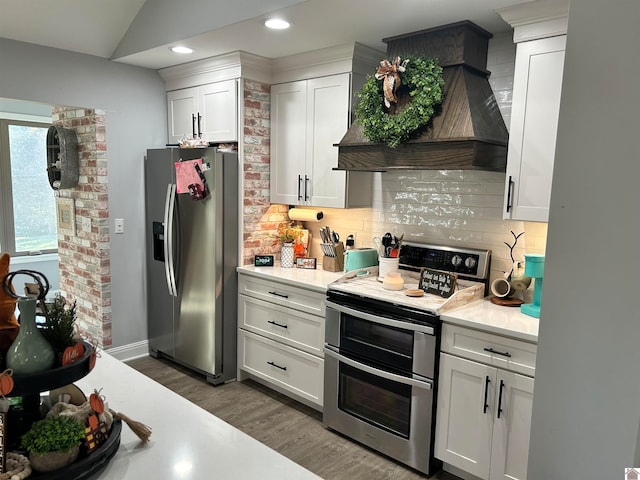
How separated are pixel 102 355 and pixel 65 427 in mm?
817

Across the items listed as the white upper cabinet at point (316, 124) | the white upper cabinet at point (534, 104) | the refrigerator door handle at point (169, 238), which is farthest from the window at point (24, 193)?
the white upper cabinet at point (534, 104)

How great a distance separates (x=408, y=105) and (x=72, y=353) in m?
2.09

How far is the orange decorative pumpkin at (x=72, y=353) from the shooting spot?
1.13 metres

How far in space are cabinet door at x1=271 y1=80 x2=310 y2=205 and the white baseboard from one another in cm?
177

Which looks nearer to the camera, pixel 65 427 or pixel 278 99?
pixel 65 427

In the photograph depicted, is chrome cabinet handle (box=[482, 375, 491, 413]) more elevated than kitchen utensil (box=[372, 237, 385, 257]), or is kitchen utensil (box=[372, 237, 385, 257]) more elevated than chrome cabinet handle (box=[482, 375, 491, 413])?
kitchen utensil (box=[372, 237, 385, 257])

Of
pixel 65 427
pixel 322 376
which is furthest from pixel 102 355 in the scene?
pixel 322 376

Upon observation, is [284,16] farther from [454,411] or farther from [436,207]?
[454,411]

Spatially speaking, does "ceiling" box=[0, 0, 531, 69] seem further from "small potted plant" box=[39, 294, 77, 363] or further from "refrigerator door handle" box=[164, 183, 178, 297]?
"small potted plant" box=[39, 294, 77, 363]

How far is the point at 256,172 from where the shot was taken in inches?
144

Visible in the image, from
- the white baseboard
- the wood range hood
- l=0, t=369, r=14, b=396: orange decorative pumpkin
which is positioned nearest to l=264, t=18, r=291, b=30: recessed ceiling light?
the wood range hood

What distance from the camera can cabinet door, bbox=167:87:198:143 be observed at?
12.7ft

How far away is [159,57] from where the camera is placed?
3590 mm

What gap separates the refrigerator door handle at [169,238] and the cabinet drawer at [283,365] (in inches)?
26.3
